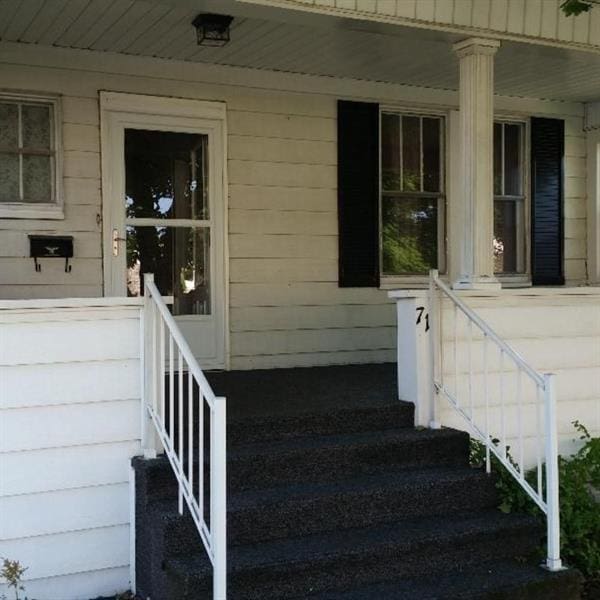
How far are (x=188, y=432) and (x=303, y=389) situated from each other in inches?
53.1

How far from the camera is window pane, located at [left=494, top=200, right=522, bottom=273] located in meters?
6.69

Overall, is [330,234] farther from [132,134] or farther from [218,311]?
[132,134]

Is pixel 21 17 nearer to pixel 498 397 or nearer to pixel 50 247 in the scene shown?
pixel 50 247

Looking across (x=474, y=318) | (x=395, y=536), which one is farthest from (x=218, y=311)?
(x=395, y=536)

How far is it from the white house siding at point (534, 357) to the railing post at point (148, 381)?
5.32ft

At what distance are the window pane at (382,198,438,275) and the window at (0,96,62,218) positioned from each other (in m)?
2.52

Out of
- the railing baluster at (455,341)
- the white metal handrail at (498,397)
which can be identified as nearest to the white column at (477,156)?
the railing baluster at (455,341)

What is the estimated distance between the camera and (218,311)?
5.65 metres

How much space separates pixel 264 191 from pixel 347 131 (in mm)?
819

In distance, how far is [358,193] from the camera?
601 centimetres

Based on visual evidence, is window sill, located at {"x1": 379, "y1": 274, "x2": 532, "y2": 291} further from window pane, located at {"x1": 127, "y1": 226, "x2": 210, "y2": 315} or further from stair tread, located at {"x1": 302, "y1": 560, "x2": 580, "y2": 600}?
stair tread, located at {"x1": 302, "y1": 560, "x2": 580, "y2": 600}

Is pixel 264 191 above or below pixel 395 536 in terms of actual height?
above

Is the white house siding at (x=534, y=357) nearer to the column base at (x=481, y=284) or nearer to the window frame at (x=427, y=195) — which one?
the column base at (x=481, y=284)

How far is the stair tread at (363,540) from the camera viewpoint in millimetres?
3098
